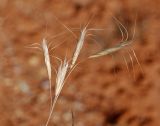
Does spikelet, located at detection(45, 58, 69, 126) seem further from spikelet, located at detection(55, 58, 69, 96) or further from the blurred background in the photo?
the blurred background

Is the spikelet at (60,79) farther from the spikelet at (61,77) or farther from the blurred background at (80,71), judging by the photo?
the blurred background at (80,71)

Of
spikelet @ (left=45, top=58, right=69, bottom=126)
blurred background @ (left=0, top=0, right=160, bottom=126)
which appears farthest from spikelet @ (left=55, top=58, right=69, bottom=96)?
blurred background @ (left=0, top=0, right=160, bottom=126)

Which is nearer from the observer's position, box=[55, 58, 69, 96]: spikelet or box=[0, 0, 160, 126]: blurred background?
box=[55, 58, 69, 96]: spikelet

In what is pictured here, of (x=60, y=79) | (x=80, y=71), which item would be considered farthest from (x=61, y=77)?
(x=80, y=71)

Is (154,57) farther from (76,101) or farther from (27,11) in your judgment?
(27,11)

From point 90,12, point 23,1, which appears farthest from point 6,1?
point 90,12

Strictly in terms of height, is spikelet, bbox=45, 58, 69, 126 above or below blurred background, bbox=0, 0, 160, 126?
above

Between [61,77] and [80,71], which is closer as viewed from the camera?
[61,77]

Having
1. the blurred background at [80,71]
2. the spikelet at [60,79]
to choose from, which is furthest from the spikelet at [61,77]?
the blurred background at [80,71]

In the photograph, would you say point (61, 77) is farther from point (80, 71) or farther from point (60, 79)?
point (80, 71)
